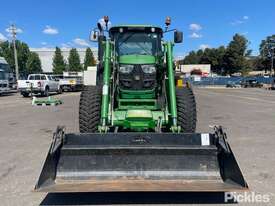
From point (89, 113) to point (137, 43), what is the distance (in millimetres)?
2001

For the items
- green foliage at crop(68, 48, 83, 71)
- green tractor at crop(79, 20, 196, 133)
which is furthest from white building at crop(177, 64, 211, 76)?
green foliage at crop(68, 48, 83, 71)

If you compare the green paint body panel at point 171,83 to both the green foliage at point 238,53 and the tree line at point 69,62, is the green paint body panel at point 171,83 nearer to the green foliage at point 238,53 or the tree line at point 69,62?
the tree line at point 69,62

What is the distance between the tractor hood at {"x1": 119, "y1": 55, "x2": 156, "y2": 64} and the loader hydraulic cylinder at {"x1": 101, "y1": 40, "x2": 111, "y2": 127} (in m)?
0.35

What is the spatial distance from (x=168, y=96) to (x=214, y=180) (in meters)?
2.86

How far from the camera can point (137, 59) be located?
8125 millimetres

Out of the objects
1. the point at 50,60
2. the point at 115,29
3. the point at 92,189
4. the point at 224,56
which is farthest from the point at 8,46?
the point at 92,189

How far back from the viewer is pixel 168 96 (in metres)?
7.82

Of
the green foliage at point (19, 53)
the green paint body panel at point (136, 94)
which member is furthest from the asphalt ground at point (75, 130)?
the green foliage at point (19, 53)

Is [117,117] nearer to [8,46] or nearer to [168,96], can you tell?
[168,96]

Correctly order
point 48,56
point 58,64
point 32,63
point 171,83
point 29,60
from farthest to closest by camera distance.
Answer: point 48,56 → point 58,64 → point 32,63 → point 29,60 → point 171,83

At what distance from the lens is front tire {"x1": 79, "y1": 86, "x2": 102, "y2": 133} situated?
783 centimetres

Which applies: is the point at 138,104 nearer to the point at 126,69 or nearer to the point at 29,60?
the point at 126,69

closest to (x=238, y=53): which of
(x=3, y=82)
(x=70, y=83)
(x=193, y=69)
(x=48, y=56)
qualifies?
(x=193, y=69)

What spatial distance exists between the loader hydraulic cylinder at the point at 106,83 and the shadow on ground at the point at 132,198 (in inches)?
77.7
